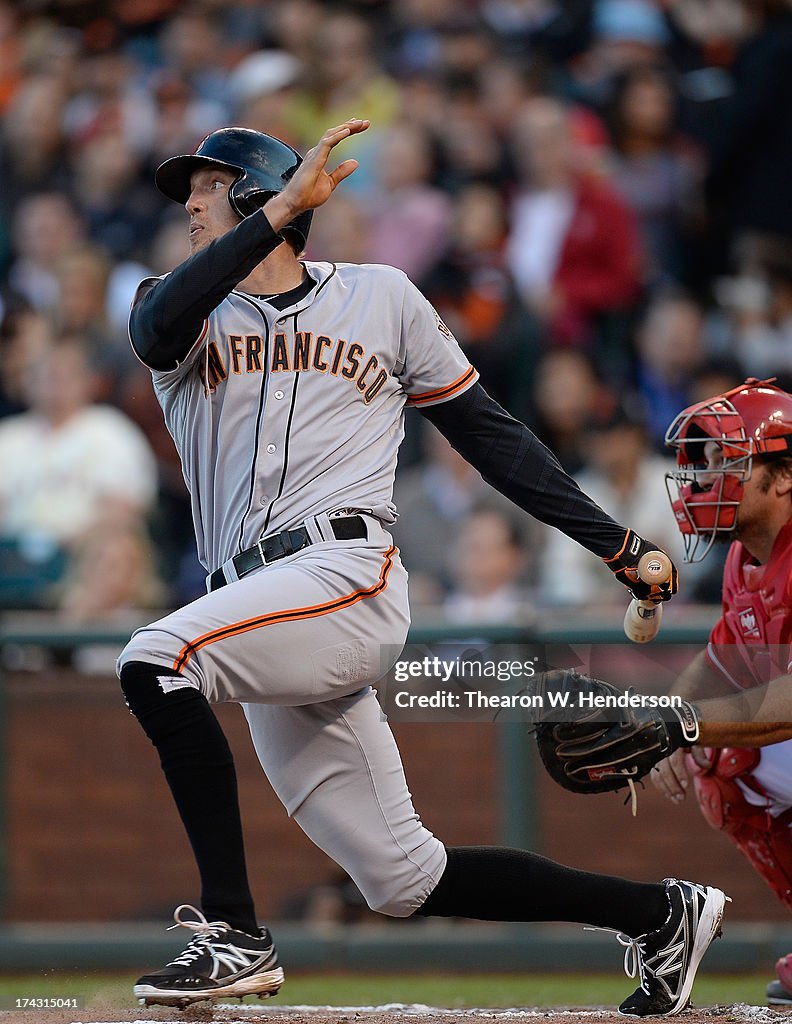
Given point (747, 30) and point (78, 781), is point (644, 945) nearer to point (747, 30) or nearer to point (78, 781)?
point (78, 781)

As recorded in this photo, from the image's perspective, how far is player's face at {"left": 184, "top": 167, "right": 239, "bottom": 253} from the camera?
11.5 ft

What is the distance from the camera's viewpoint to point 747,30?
8.42 meters

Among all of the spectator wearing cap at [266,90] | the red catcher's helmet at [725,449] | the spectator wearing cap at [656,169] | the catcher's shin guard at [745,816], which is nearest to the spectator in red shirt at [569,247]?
the spectator wearing cap at [656,169]

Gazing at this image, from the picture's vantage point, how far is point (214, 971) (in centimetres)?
301

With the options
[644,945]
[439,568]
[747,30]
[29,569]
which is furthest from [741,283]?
[644,945]

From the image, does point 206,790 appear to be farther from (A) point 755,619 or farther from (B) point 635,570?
(A) point 755,619

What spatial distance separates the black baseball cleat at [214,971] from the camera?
9.69 feet

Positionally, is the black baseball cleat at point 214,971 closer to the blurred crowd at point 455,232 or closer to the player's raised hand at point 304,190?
the player's raised hand at point 304,190

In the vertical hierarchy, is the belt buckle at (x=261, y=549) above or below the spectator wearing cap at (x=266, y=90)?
below

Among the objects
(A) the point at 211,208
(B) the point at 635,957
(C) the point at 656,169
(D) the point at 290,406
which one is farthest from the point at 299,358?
(C) the point at 656,169

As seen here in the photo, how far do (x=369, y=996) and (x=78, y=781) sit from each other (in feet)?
5.32

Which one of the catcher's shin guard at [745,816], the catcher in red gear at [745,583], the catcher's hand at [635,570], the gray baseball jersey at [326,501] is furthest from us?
the catcher's shin guard at [745,816]

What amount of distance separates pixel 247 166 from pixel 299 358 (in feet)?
1.50

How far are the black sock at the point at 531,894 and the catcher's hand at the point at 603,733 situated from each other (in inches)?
8.1
